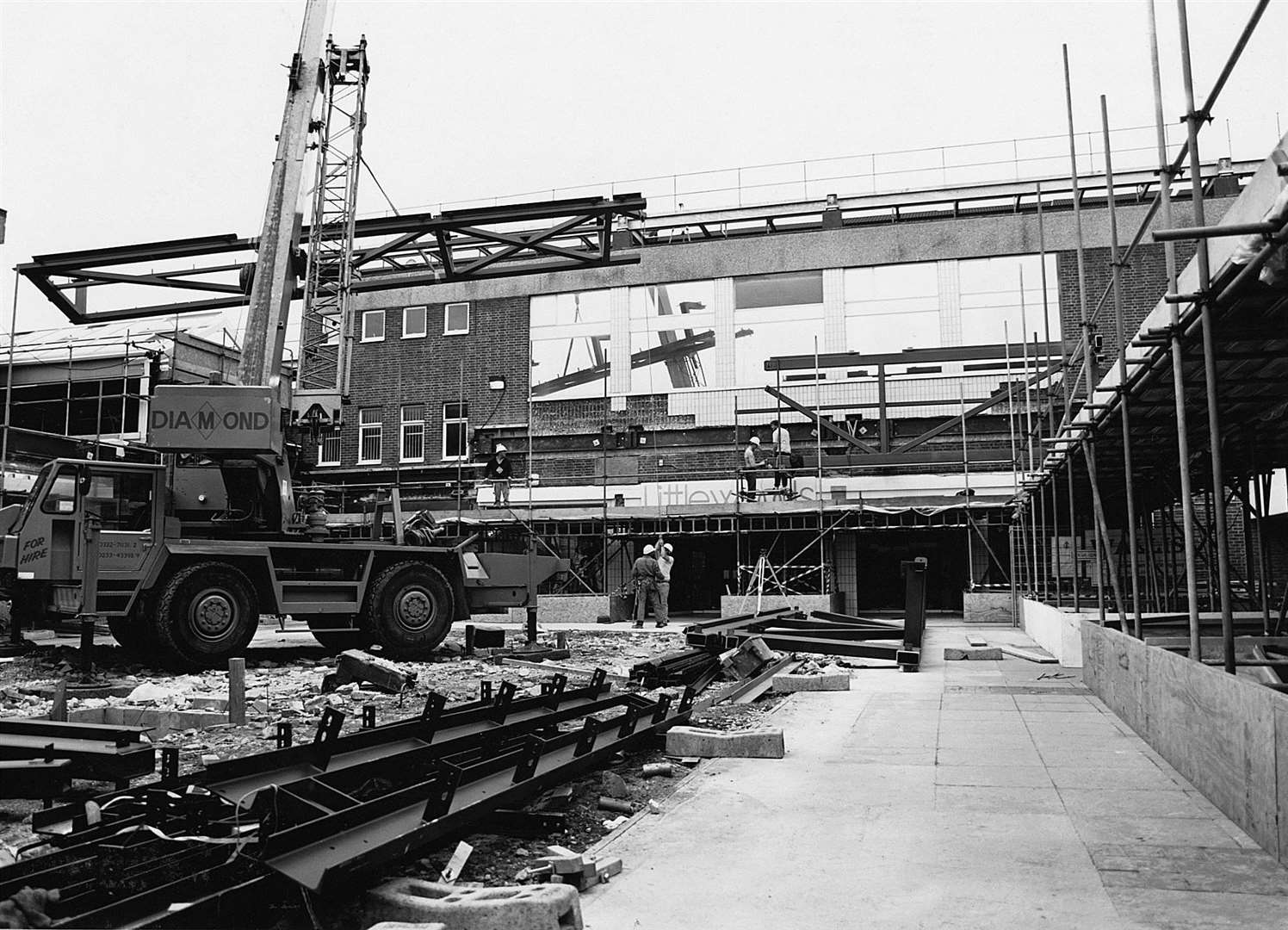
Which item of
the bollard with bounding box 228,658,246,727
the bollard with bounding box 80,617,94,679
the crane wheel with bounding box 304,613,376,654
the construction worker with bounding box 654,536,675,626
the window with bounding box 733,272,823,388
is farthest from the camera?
the window with bounding box 733,272,823,388

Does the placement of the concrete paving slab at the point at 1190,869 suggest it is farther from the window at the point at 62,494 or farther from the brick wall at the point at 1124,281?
the brick wall at the point at 1124,281

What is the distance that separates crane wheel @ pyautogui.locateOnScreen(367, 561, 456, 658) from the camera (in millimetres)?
14508

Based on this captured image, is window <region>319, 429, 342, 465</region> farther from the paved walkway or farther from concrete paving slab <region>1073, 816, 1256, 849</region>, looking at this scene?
concrete paving slab <region>1073, 816, 1256, 849</region>

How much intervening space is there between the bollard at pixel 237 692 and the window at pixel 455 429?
71.7 feet

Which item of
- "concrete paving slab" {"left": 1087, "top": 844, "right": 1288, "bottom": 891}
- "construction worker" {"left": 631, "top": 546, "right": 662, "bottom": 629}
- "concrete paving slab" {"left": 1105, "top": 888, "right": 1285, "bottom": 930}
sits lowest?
"concrete paving slab" {"left": 1105, "top": 888, "right": 1285, "bottom": 930}

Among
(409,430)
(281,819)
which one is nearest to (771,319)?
(409,430)

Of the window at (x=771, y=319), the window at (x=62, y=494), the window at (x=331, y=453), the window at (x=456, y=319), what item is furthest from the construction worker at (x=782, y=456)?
the window at (x=62, y=494)

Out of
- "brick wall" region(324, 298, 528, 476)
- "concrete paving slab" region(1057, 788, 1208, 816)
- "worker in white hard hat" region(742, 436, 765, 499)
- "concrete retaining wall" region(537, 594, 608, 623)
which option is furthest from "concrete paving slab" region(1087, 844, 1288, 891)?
"brick wall" region(324, 298, 528, 476)

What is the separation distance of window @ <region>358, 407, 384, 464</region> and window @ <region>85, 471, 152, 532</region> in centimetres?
1869

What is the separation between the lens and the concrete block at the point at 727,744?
25.0 ft

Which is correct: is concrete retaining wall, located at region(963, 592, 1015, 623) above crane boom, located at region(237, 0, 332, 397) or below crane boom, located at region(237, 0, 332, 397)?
below

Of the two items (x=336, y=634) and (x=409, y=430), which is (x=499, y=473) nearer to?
(x=409, y=430)

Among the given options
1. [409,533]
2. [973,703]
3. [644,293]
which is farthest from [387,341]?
[973,703]

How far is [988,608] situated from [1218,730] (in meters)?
18.4
